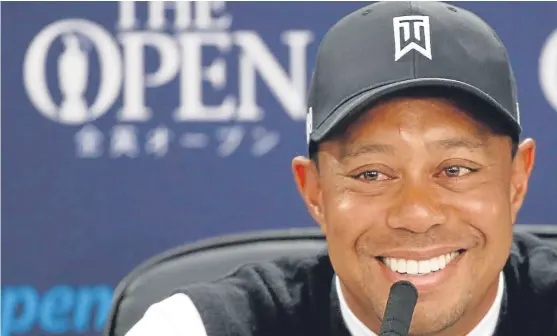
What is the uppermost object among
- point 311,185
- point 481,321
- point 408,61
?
point 408,61

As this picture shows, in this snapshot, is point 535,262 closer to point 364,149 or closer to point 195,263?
point 364,149

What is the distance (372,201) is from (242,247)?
27 centimetres

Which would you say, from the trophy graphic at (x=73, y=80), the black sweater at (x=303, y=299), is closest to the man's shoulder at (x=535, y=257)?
the black sweater at (x=303, y=299)

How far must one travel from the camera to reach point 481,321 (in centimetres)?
86

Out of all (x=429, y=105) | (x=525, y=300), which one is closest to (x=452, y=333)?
(x=525, y=300)

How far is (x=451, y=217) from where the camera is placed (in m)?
0.77

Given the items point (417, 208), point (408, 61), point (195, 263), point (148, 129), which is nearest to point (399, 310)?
point (417, 208)

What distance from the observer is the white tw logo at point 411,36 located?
0.78 metres

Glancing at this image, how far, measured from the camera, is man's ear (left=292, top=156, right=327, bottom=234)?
2.84 feet

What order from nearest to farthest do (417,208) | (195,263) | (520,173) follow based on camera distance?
(417,208)
(520,173)
(195,263)

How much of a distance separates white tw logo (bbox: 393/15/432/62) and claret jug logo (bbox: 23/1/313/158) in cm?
54

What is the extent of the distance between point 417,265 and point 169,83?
2.12 feet

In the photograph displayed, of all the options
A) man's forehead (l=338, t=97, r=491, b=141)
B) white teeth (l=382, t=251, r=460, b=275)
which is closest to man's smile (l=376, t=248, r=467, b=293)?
white teeth (l=382, t=251, r=460, b=275)

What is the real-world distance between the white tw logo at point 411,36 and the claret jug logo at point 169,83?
543 mm
